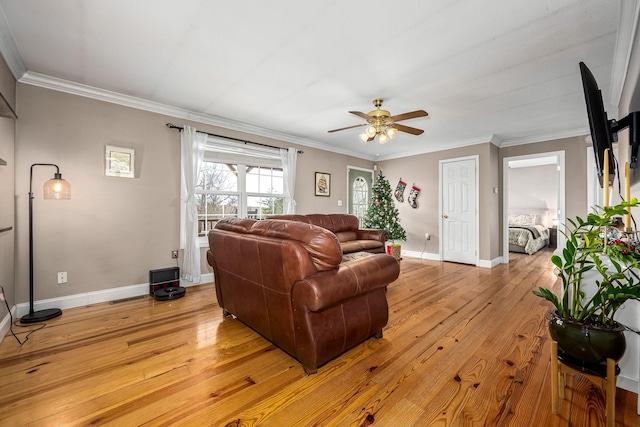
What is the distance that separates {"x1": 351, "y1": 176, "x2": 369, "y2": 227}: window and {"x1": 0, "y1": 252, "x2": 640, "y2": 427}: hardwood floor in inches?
148

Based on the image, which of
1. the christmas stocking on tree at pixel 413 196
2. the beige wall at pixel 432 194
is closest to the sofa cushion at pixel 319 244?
the beige wall at pixel 432 194

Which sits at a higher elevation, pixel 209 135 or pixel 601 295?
pixel 209 135

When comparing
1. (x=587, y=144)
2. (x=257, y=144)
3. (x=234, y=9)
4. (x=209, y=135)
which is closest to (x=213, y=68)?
(x=234, y=9)

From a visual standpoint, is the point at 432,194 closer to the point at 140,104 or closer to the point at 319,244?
the point at 319,244

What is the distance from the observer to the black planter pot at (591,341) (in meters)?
1.20

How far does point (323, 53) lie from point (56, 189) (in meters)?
2.73

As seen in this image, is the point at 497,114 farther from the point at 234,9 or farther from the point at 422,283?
the point at 234,9

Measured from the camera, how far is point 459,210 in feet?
17.6

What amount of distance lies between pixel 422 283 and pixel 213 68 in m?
3.71

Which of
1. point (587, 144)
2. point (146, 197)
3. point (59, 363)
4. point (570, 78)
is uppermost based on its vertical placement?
point (570, 78)

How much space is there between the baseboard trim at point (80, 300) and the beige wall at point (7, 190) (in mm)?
108

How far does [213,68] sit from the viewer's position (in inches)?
102

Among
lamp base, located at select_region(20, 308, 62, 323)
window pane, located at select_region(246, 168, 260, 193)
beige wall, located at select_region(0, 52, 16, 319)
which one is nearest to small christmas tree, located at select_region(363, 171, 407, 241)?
window pane, located at select_region(246, 168, 260, 193)

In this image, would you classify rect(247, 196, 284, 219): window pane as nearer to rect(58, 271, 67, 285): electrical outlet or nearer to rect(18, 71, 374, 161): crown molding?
rect(18, 71, 374, 161): crown molding
